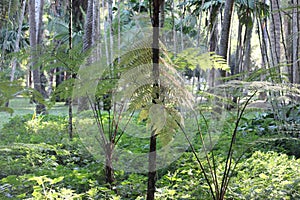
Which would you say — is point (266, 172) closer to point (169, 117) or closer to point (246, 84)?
point (246, 84)

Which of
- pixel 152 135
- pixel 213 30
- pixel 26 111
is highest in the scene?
pixel 213 30

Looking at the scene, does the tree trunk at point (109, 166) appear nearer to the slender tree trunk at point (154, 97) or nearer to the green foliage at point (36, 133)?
the slender tree trunk at point (154, 97)

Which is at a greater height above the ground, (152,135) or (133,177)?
(152,135)

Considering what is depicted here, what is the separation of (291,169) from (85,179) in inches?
59.9

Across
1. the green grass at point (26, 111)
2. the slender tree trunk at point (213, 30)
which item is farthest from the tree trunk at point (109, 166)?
the green grass at point (26, 111)

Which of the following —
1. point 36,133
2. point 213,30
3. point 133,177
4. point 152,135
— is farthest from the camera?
point 213,30

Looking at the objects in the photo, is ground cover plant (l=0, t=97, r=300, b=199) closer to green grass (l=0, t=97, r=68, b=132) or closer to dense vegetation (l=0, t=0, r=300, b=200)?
dense vegetation (l=0, t=0, r=300, b=200)

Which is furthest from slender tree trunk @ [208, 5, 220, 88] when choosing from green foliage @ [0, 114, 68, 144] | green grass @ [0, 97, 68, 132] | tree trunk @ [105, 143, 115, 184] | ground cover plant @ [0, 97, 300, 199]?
green grass @ [0, 97, 68, 132]

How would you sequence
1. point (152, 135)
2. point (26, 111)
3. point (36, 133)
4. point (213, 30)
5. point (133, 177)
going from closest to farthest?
1. point (152, 135)
2. point (133, 177)
3. point (36, 133)
4. point (213, 30)
5. point (26, 111)

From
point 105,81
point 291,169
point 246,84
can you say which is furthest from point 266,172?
point 105,81

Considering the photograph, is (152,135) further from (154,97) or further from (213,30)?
(213,30)

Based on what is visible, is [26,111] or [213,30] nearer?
[213,30]

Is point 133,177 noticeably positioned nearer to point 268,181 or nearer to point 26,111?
point 268,181

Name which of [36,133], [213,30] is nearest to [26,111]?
[36,133]
